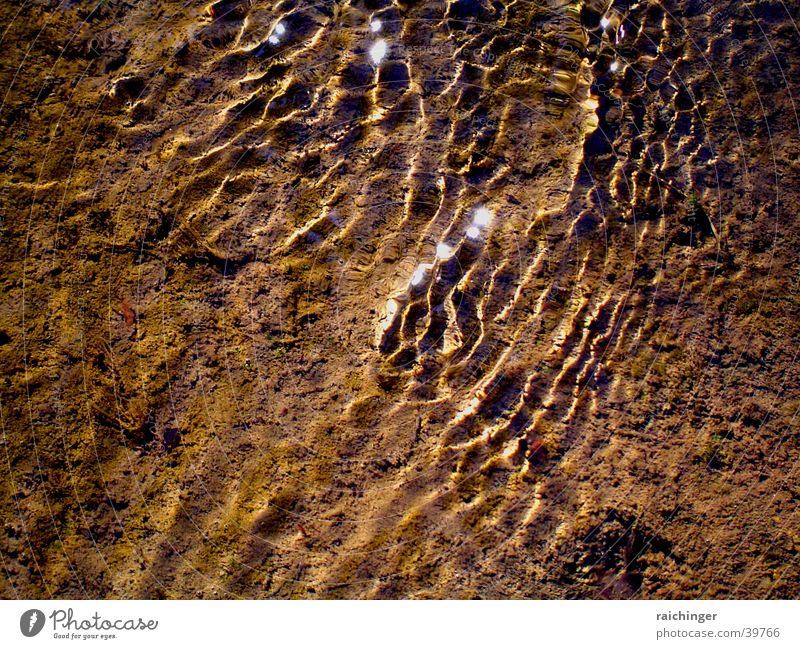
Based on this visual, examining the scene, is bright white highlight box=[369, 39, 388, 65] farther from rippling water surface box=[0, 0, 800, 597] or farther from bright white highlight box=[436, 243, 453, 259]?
bright white highlight box=[436, 243, 453, 259]

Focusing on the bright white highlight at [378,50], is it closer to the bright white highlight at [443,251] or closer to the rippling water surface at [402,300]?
the rippling water surface at [402,300]

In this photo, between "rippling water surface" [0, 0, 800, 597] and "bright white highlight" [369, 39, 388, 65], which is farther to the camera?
"bright white highlight" [369, 39, 388, 65]

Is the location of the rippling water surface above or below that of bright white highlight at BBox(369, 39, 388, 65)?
below

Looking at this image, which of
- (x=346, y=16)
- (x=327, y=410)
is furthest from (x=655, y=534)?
(x=346, y=16)

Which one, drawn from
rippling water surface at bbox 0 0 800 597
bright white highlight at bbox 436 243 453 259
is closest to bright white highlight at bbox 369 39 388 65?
rippling water surface at bbox 0 0 800 597

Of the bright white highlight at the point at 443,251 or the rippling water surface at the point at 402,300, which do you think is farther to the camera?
the bright white highlight at the point at 443,251

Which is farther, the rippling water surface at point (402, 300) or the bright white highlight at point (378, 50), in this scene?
the bright white highlight at point (378, 50)

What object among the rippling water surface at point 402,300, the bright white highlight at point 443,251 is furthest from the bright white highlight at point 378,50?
the bright white highlight at point 443,251

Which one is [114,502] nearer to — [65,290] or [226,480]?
[226,480]

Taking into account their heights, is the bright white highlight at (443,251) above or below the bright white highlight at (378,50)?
below
